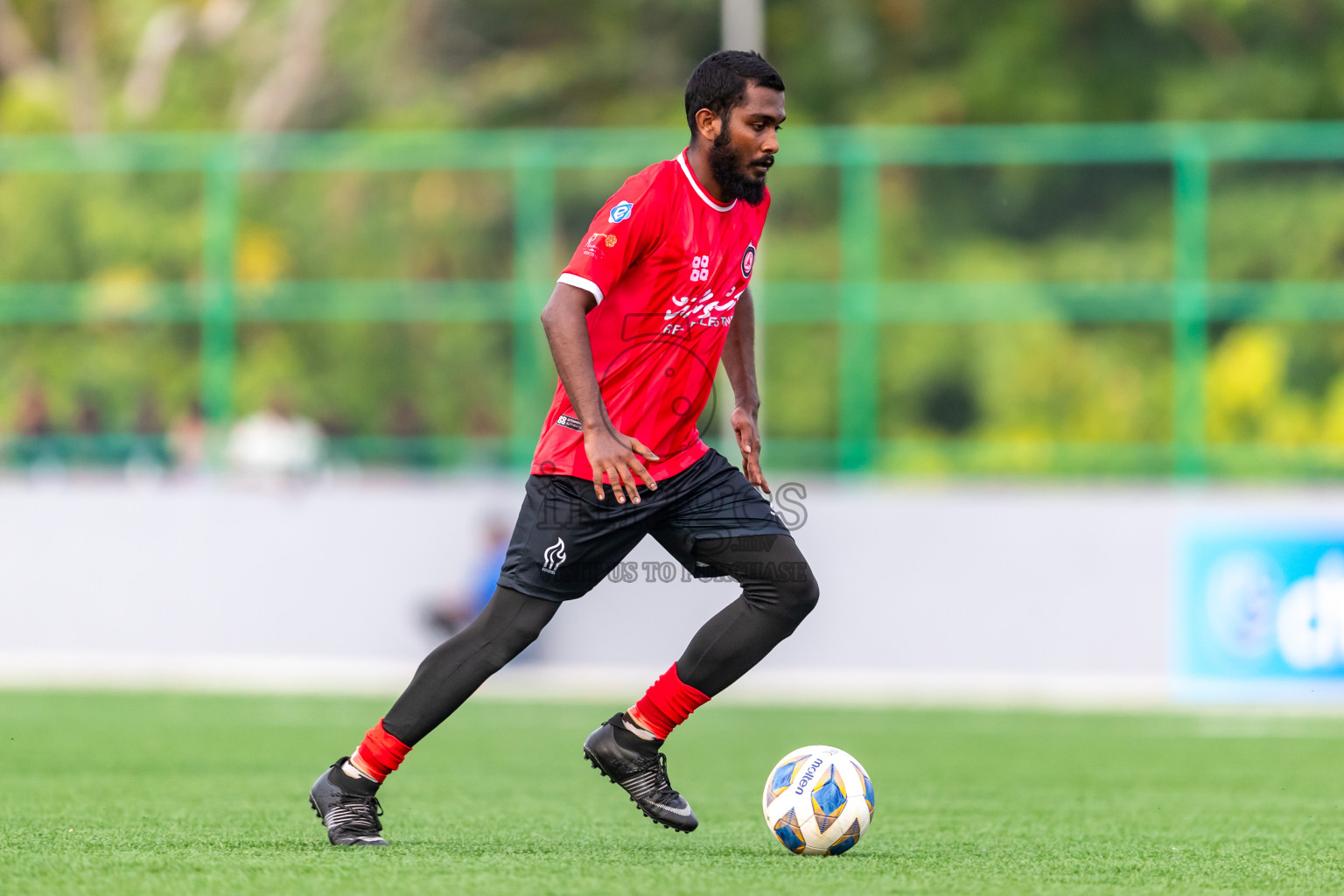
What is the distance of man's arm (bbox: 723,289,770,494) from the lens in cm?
617

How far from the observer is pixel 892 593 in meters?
14.0

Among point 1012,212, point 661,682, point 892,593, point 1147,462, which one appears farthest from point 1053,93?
point 661,682

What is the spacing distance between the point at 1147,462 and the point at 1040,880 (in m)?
10.9

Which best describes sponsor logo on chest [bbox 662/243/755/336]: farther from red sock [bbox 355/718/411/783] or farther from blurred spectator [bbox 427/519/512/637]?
blurred spectator [bbox 427/519/512/637]

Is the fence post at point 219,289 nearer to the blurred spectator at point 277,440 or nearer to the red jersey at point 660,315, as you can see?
the blurred spectator at point 277,440

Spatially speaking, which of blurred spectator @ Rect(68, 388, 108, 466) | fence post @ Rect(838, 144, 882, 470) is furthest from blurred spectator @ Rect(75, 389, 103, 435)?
fence post @ Rect(838, 144, 882, 470)

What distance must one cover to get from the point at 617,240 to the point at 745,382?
0.95 m

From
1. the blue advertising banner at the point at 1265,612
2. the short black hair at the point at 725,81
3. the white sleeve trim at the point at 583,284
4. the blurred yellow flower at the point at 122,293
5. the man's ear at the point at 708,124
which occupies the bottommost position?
the blue advertising banner at the point at 1265,612

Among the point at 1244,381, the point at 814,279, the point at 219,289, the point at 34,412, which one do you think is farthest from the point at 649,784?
the point at 34,412

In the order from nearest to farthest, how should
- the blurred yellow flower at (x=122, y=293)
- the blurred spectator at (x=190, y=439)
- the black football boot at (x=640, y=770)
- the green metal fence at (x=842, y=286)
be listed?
the black football boot at (x=640, y=770) < the green metal fence at (x=842, y=286) < the blurred spectator at (x=190, y=439) < the blurred yellow flower at (x=122, y=293)

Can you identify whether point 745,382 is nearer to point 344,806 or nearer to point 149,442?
point 344,806

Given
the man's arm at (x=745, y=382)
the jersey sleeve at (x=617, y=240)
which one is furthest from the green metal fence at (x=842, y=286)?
the jersey sleeve at (x=617, y=240)

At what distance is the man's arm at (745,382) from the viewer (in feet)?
20.2

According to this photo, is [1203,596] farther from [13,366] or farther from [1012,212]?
[13,366]
